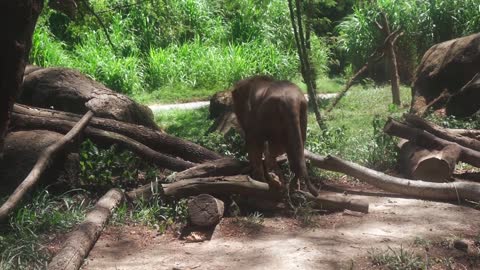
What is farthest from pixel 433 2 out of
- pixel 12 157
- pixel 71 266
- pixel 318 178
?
pixel 71 266

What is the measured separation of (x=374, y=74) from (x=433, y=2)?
250 centimetres

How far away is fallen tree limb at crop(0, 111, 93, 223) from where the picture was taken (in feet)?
17.1

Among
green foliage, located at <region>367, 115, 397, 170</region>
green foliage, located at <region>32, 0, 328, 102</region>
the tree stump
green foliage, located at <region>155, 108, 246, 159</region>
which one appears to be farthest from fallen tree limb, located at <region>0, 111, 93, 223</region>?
green foliage, located at <region>32, 0, 328, 102</region>

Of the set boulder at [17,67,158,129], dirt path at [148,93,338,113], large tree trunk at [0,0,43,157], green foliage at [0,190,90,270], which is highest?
large tree trunk at [0,0,43,157]

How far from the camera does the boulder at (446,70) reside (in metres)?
10.3

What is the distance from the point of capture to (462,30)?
52.5ft

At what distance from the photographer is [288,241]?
5.45 meters

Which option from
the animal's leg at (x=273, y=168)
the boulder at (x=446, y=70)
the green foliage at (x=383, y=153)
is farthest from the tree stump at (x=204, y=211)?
the boulder at (x=446, y=70)

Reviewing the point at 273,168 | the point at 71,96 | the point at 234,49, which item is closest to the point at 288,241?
the point at 273,168

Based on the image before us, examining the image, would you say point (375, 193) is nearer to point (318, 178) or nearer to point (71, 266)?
point (318, 178)

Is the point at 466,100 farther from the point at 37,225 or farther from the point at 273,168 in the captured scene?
the point at 37,225

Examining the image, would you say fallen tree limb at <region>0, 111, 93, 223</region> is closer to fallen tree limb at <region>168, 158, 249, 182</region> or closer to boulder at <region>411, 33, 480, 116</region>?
fallen tree limb at <region>168, 158, 249, 182</region>

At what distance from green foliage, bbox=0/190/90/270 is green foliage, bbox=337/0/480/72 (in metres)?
11.4

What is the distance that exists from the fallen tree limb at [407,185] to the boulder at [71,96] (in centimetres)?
279
